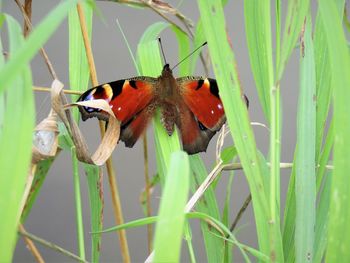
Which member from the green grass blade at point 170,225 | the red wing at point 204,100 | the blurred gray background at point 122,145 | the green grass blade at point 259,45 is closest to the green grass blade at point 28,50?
the green grass blade at point 170,225

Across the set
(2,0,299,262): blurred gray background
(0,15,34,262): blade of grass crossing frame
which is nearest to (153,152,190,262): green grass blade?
(0,15,34,262): blade of grass crossing frame

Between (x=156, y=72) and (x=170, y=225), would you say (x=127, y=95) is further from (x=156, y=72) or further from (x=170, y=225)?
(x=170, y=225)

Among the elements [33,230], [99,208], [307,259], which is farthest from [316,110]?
[33,230]

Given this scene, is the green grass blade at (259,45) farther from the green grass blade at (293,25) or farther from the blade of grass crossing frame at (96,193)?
the blade of grass crossing frame at (96,193)

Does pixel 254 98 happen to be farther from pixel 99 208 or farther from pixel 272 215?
pixel 272 215

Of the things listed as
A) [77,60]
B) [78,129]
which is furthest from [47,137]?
[77,60]

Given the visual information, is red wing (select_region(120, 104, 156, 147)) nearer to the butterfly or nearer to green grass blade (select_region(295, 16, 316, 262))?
the butterfly
